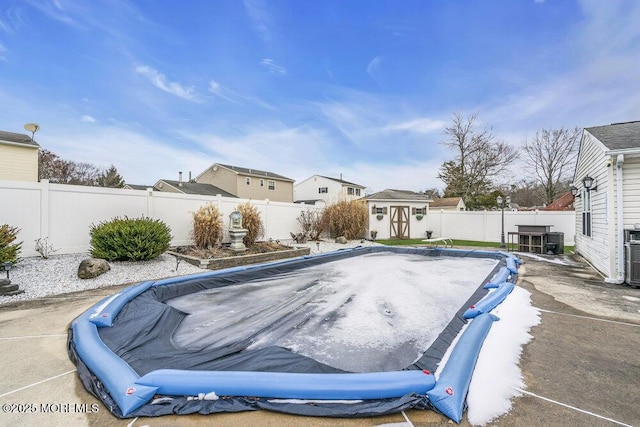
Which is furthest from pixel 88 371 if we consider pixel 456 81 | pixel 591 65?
pixel 591 65

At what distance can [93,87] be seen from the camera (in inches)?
344

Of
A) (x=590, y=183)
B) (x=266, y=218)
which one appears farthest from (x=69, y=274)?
(x=590, y=183)

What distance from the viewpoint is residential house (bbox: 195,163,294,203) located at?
20.4 meters

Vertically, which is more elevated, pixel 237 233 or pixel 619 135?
pixel 619 135

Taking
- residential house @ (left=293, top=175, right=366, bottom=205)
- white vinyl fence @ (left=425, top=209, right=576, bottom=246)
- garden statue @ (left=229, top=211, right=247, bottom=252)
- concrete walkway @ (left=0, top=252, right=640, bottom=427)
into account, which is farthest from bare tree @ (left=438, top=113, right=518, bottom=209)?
concrete walkway @ (left=0, top=252, right=640, bottom=427)

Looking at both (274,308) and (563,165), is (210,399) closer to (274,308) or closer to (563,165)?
(274,308)

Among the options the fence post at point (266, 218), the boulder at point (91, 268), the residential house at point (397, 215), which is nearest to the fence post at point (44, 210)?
the boulder at point (91, 268)

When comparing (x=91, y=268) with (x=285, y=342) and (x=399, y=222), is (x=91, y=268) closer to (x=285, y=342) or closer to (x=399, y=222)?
(x=285, y=342)

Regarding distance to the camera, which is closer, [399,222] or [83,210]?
[83,210]

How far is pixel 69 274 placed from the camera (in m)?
4.93

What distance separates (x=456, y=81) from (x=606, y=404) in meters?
11.6

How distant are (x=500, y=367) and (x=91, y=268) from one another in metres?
5.97

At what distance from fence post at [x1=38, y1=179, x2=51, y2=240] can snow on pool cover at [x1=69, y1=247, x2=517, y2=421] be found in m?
3.52

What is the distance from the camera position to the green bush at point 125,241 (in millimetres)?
5672
